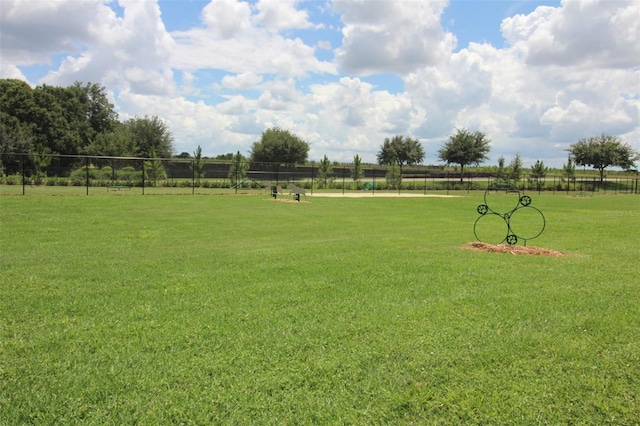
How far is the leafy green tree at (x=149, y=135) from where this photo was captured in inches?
2680

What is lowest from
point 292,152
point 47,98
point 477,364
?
point 477,364

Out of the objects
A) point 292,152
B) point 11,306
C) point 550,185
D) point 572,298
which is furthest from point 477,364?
point 292,152

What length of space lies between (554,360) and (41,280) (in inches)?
247

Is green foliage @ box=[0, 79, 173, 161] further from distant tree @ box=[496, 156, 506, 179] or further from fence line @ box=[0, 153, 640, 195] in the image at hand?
distant tree @ box=[496, 156, 506, 179]

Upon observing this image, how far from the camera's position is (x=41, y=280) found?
20.0ft

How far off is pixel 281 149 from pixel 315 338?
234 feet

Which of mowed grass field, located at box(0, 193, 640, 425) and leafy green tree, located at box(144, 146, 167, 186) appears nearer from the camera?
mowed grass field, located at box(0, 193, 640, 425)

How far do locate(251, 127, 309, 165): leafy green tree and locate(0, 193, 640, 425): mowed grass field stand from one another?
218ft

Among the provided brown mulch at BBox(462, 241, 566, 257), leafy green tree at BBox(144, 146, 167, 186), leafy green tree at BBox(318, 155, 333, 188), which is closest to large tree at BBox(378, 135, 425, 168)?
leafy green tree at BBox(318, 155, 333, 188)

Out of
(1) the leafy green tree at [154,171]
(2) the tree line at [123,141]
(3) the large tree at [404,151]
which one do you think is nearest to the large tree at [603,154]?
(2) the tree line at [123,141]

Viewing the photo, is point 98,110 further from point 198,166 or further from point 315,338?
point 315,338

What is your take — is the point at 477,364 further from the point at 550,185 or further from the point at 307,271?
the point at 550,185

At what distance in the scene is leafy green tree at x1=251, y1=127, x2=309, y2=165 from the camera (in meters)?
74.3

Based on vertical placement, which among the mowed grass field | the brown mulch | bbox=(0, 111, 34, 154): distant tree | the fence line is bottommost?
the mowed grass field
